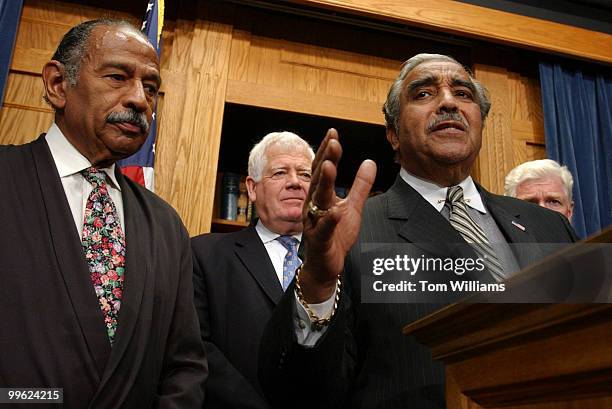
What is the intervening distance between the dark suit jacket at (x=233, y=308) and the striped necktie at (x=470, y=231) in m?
0.74

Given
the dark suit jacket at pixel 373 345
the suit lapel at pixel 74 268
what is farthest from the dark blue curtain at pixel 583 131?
the suit lapel at pixel 74 268

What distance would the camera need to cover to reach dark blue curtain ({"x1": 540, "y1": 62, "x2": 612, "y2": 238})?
3.35m

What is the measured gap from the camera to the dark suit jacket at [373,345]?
99 centimetres

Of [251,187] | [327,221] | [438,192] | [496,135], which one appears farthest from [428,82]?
[496,135]

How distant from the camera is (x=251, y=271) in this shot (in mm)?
1947

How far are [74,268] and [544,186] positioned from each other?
212 cm

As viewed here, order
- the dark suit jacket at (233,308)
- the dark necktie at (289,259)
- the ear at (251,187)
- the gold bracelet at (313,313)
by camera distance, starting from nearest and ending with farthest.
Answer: the gold bracelet at (313,313)
the dark suit jacket at (233,308)
the dark necktie at (289,259)
the ear at (251,187)

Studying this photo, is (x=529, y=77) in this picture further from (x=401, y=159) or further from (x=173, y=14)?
(x=401, y=159)

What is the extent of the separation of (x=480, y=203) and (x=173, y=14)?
240 cm

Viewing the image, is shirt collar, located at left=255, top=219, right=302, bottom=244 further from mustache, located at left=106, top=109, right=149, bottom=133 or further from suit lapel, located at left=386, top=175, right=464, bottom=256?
suit lapel, located at left=386, top=175, right=464, bottom=256

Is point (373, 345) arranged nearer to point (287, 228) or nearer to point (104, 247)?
point (104, 247)

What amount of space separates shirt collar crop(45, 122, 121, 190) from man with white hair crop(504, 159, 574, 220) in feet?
6.23

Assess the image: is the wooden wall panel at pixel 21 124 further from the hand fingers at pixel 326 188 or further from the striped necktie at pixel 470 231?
the hand fingers at pixel 326 188

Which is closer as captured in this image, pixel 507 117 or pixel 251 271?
pixel 251 271
